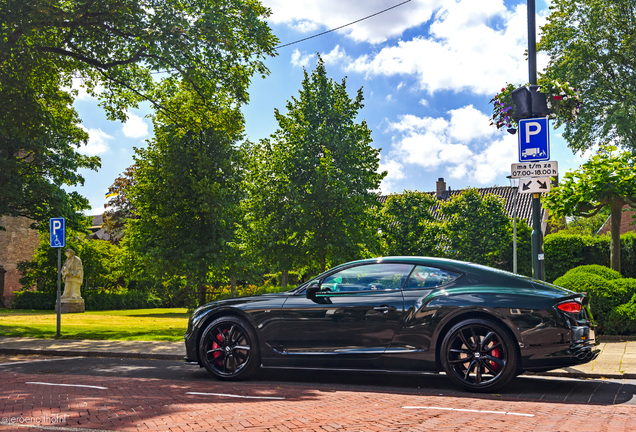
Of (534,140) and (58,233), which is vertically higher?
(534,140)

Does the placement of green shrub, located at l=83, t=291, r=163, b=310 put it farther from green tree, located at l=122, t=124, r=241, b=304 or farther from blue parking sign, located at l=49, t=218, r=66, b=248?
blue parking sign, located at l=49, t=218, r=66, b=248

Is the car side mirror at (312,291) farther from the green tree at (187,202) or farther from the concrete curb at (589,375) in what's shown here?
the green tree at (187,202)

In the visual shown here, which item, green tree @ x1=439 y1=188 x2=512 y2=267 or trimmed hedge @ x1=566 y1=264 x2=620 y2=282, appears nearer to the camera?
trimmed hedge @ x1=566 y1=264 x2=620 y2=282

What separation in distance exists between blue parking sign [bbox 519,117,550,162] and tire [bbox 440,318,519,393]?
12.4ft

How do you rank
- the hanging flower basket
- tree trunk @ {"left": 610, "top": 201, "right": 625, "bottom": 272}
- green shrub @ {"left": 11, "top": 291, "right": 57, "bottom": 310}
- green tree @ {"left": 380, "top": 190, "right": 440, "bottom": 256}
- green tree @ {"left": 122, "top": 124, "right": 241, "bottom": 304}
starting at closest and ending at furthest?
1. the hanging flower basket
2. tree trunk @ {"left": 610, "top": 201, "right": 625, "bottom": 272}
3. green tree @ {"left": 122, "top": 124, "right": 241, "bottom": 304}
4. green tree @ {"left": 380, "top": 190, "right": 440, "bottom": 256}
5. green shrub @ {"left": 11, "top": 291, "right": 57, "bottom": 310}

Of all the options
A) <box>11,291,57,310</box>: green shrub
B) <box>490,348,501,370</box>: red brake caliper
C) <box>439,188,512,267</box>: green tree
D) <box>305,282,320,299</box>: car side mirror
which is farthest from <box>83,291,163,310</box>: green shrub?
<box>490,348,501,370</box>: red brake caliper

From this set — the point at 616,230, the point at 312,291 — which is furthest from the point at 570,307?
the point at 616,230

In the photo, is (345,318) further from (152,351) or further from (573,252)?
(573,252)

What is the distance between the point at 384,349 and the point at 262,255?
12777 millimetres

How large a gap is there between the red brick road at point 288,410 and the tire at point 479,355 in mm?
225

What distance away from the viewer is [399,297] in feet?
21.0

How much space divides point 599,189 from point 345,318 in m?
8.64

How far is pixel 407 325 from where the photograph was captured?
6258 mm

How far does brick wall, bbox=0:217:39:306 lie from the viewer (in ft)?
141
